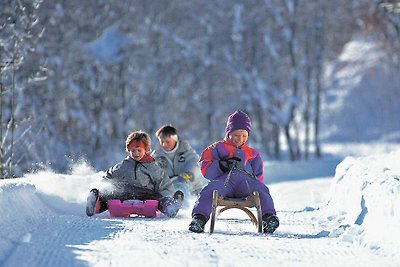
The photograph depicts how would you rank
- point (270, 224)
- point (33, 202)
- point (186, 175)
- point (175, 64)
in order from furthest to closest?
point (175, 64) < point (186, 175) < point (33, 202) < point (270, 224)

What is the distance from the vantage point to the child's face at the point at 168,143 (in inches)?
460

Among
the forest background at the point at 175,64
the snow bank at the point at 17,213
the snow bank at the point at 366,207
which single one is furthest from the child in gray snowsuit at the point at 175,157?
the forest background at the point at 175,64

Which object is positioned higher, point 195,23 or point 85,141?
point 195,23

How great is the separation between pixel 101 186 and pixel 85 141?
1877cm

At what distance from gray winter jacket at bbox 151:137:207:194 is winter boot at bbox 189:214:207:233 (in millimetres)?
4544

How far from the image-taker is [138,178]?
9.34 meters

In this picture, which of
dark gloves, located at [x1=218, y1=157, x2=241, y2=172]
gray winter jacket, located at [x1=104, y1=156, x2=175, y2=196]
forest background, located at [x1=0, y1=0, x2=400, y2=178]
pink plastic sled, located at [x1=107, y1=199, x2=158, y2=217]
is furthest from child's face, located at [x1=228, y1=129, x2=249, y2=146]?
forest background, located at [x1=0, y1=0, x2=400, y2=178]

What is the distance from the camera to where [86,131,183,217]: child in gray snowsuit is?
9.22 metres

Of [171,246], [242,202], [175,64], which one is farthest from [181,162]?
[175,64]

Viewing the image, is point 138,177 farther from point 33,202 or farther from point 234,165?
point 234,165

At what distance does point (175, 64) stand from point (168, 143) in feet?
77.8

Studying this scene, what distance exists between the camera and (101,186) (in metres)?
Answer: 9.29

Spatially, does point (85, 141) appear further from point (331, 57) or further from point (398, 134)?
point (398, 134)

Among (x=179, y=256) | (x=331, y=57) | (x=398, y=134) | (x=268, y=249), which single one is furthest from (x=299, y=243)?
(x=398, y=134)
